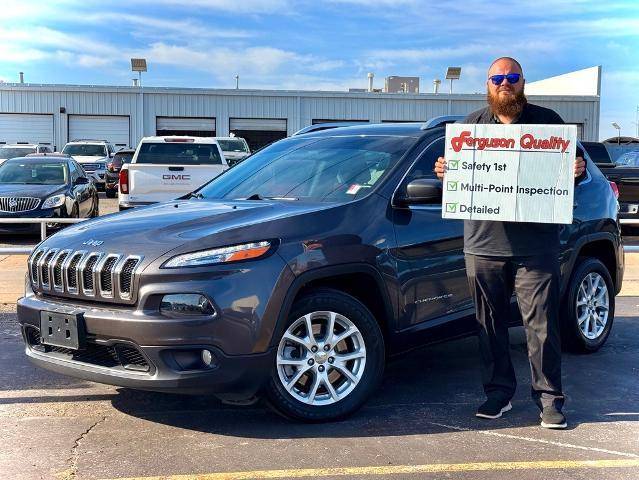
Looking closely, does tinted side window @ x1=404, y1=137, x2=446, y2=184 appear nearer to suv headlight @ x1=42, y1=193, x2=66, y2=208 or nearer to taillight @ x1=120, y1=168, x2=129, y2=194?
taillight @ x1=120, y1=168, x2=129, y2=194

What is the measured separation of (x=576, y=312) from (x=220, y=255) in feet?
10.6

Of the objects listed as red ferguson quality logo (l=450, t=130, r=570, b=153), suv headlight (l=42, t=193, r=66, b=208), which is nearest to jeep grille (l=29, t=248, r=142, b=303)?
red ferguson quality logo (l=450, t=130, r=570, b=153)

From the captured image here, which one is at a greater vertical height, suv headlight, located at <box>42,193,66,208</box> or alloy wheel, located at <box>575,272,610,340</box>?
suv headlight, located at <box>42,193,66,208</box>

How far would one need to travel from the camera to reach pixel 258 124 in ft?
127

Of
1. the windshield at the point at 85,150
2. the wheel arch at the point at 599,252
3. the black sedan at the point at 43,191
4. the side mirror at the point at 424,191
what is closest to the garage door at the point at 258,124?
the windshield at the point at 85,150

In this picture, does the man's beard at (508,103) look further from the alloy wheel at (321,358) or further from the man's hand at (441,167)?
the alloy wheel at (321,358)

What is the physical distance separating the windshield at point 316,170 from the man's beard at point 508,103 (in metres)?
0.85

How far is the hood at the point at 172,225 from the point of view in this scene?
13.1ft

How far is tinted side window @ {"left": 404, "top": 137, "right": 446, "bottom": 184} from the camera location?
193 inches

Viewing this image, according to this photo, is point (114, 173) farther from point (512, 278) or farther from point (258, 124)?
point (512, 278)

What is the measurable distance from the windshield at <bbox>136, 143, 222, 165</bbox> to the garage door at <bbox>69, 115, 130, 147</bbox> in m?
25.4

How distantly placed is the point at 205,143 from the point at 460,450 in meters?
10.6

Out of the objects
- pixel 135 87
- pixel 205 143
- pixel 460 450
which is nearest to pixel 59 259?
pixel 460 450

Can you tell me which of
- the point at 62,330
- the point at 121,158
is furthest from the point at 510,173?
the point at 121,158
